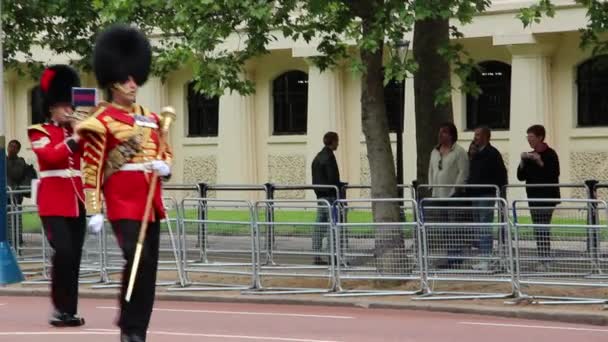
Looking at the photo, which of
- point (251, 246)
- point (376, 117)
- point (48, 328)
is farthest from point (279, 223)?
point (48, 328)

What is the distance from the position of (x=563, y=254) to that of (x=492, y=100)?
58.8 ft

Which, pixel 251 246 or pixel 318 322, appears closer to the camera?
pixel 318 322

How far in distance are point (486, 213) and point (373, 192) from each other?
2.15m

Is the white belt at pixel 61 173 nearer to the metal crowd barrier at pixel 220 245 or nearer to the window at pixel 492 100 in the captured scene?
the metal crowd barrier at pixel 220 245

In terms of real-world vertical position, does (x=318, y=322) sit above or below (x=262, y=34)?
below

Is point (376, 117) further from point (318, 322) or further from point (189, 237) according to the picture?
point (318, 322)

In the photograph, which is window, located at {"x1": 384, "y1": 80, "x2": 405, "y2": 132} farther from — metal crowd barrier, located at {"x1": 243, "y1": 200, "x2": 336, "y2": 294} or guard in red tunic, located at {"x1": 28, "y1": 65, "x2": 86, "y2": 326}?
guard in red tunic, located at {"x1": 28, "y1": 65, "x2": 86, "y2": 326}

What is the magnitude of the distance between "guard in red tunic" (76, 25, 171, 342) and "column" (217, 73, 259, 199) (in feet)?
86.3

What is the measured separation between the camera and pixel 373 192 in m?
19.1

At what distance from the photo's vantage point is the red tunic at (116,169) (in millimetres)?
11281

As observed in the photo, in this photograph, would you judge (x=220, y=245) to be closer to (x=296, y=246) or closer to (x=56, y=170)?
(x=296, y=246)

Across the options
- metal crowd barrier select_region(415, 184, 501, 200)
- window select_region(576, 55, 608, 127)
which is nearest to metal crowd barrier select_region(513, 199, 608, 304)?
metal crowd barrier select_region(415, 184, 501, 200)

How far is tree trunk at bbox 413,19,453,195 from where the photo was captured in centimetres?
2110

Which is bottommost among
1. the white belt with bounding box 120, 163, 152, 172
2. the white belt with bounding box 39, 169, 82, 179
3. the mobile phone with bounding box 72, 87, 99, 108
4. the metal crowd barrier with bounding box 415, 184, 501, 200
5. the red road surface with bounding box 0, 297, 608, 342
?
the red road surface with bounding box 0, 297, 608, 342
